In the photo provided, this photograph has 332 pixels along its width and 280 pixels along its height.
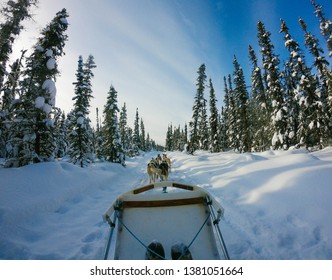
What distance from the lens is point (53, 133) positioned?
13.4 m

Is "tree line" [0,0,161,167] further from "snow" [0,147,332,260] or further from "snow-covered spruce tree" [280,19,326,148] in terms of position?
"snow-covered spruce tree" [280,19,326,148]

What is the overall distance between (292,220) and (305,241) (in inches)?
36.7

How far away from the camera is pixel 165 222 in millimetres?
4031

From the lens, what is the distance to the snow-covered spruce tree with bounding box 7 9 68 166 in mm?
12469

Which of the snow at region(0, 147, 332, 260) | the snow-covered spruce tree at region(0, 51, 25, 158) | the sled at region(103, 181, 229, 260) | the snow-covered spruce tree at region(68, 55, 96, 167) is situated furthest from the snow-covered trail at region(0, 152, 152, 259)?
the snow-covered spruce tree at region(68, 55, 96, 167)

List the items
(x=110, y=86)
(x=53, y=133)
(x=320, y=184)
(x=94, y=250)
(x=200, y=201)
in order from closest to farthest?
(x=200, y=201), (x=94, y=250), (x=320, y=184), (x=53, y=133), (x=110, y=86)

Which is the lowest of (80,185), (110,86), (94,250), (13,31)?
(94,250)

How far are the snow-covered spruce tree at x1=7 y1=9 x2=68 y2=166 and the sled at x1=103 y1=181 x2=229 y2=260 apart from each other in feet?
35.4

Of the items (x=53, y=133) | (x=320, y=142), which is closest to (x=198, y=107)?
(x=320, y=142)

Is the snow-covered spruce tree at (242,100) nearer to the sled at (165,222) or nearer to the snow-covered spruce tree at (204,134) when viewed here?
the snow-covered spruce tree at (204,134)

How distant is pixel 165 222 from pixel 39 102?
12.0 metres

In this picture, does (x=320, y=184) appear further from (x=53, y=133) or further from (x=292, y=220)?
(x=53, y=133)

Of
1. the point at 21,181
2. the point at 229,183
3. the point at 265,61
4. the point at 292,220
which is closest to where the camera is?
the point at 292,220

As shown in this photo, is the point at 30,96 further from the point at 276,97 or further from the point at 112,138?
the point at 276,97
